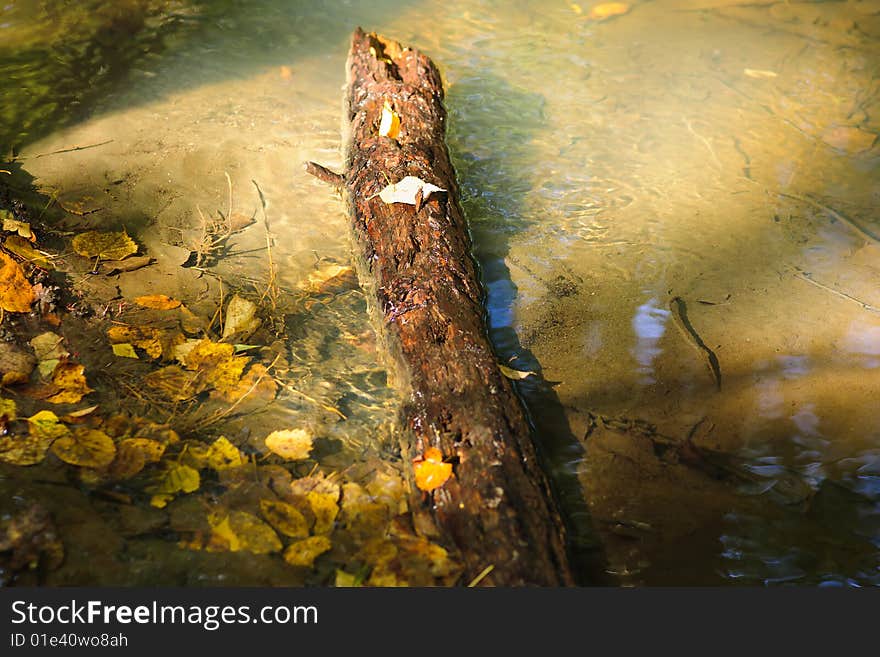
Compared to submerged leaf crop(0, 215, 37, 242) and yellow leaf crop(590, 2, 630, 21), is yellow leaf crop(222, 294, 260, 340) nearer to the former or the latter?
submerged leaf crop(0, 215, 37, 242)

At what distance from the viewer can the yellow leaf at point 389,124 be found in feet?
11.0

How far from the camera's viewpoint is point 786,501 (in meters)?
2.20

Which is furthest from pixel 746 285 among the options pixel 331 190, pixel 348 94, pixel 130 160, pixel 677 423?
pixel 130 160

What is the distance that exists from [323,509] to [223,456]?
0.38m

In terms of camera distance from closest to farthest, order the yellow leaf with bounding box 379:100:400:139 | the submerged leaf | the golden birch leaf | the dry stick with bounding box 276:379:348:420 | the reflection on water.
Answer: the reflection on water < the dry stick with bounding box 276:379:348:420 < the golden birch leaf < the submerged leaf < the yellow leaf with bounding box 379:100:400:139

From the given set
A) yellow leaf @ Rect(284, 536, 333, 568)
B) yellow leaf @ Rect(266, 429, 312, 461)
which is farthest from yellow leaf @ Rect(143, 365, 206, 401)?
yellow leaf @ Rect(284, 536, 333, 568)

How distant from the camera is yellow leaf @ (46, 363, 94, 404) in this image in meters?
2.20

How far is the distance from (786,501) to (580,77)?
3496 millimetres

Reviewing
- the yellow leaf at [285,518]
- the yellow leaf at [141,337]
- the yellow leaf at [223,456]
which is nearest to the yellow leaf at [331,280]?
the yellow leaf at [141,337]

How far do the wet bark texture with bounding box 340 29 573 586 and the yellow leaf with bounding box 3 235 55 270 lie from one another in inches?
51.0

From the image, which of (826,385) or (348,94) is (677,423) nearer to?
(826,385)

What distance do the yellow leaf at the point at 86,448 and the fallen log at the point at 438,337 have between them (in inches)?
36.2

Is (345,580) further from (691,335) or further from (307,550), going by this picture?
(691,335)

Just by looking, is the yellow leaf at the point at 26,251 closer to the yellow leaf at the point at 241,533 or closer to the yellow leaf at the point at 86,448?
the yellow leaf at the point at 86,448
